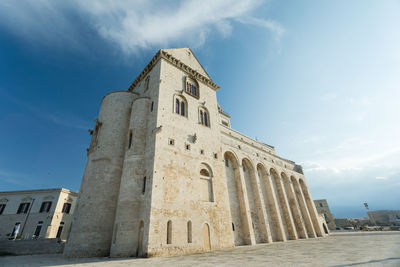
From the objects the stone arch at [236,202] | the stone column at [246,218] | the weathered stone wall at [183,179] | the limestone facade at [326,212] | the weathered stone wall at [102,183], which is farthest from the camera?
the limestone facade at [326,212]

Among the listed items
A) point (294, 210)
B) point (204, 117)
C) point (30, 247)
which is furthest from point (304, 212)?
point (30, 247)

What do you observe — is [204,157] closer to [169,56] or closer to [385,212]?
[169,56]

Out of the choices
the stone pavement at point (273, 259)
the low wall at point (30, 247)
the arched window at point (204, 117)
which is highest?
the arched window at point (204, 117)

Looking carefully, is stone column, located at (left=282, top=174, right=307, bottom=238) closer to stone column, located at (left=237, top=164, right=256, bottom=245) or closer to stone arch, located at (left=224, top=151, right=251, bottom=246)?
stone column, located at (left=237, top=164, right=256, bottom=245)

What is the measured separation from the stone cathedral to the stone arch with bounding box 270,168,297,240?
11.3 feet

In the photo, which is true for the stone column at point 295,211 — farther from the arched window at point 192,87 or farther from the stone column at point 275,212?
the arched window at point 192,87

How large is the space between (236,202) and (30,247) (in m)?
21.4

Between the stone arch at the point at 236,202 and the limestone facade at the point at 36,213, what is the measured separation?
88.8 ft

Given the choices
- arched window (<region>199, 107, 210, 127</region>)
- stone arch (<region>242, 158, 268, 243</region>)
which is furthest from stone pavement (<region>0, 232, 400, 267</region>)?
arched window (<region>199, 107, 210, 127</region>)

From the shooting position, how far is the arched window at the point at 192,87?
18.7 metres

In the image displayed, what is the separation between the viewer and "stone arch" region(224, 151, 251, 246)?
689 inches

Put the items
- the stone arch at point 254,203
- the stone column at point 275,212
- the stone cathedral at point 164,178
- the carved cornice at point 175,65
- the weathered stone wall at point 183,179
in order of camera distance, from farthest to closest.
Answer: the stone column at point 275,212 < the stone arch at point 254,203 < the carved cornice at point 175,65 < the stone cathedral at point 164,178 < the weathered stone wall at point 183,179

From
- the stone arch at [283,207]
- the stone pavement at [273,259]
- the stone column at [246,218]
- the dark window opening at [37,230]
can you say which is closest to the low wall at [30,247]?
the stone pavement at [273,259]

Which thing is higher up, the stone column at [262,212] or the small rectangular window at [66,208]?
the small rectangular window at [66,208]
